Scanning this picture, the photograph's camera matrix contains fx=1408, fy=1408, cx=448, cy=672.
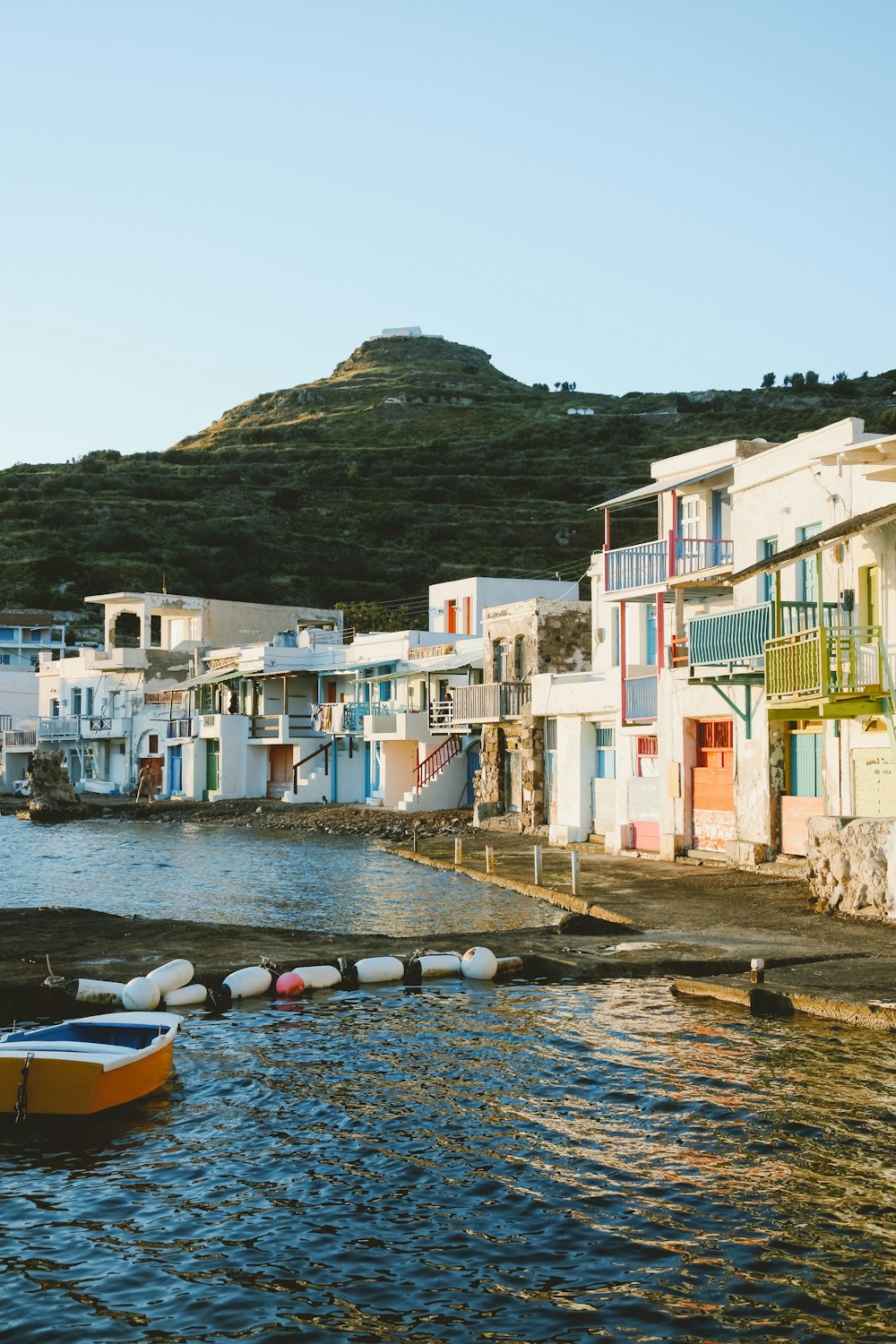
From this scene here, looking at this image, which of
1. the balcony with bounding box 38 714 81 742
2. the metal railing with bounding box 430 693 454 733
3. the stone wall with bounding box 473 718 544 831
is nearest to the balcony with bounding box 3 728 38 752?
the balcony with bounding box 38 714 81 742

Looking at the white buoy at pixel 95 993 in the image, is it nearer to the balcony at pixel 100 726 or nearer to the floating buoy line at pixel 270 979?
the floating buoy line at pixel 270 979

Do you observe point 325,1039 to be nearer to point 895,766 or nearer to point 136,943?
point 136,943

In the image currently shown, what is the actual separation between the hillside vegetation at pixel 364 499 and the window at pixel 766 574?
5701cm


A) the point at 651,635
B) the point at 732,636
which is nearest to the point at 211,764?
the point at 651,635

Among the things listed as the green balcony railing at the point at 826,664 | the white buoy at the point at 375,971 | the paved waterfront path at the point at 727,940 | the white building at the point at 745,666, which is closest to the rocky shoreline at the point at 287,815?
the white building at the point at 745,666

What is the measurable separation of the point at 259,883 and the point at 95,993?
721 inches

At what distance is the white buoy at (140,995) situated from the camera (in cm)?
1691

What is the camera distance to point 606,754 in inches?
1553

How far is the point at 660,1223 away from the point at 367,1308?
2.39 metres

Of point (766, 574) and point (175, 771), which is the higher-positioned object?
point (766, 574)

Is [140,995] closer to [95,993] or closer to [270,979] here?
[95,993]

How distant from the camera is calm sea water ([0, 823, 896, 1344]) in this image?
8.99 m

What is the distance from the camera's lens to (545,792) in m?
43.4

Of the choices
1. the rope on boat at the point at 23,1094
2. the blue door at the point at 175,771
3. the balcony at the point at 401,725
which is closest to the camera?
the rope on boat at the point at 23,1094
